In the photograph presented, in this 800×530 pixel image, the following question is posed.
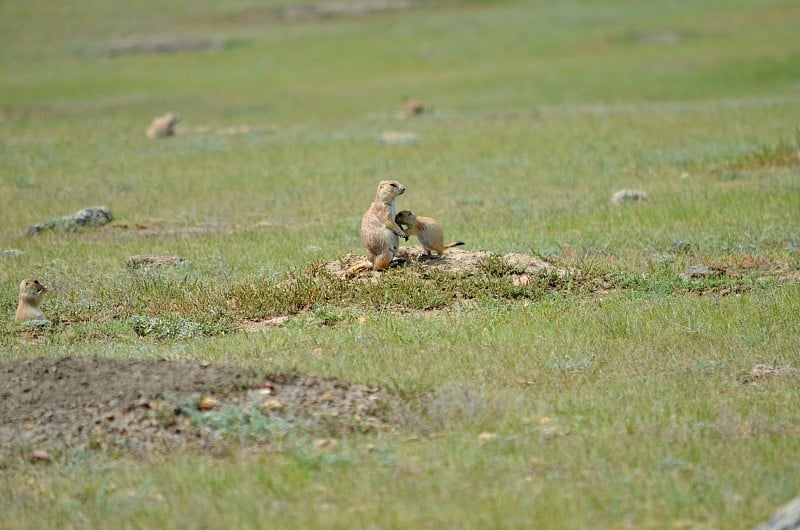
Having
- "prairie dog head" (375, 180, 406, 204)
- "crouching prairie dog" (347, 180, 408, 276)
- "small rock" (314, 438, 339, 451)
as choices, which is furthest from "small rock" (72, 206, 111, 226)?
"small rock" (314, 438, 339, 451)

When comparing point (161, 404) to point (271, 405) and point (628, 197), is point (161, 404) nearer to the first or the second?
point (271, 405)

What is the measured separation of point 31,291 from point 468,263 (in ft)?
15.8

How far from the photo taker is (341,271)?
13203 mm

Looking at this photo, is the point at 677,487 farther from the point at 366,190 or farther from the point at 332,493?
the point at 366,190

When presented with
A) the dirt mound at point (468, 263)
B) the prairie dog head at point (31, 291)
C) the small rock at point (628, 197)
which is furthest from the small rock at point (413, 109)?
the prairie dog head at point (31, 291)

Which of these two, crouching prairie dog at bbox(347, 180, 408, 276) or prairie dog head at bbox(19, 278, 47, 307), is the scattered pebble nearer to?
prairie dog head at bbox(19, 278, 47, 307)

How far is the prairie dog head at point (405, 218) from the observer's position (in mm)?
12844

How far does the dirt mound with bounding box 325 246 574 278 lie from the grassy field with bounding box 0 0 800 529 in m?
0.38

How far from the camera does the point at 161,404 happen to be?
27.6ft

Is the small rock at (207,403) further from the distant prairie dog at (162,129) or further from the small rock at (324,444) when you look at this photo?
the distant prairie dog at (162,129)

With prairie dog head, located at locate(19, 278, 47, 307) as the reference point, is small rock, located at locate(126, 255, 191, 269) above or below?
below

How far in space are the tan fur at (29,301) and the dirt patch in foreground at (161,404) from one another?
2554 millimetres

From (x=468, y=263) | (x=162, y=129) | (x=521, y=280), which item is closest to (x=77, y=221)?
(x=468, y=263)

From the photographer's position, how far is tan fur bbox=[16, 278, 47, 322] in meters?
11.7
